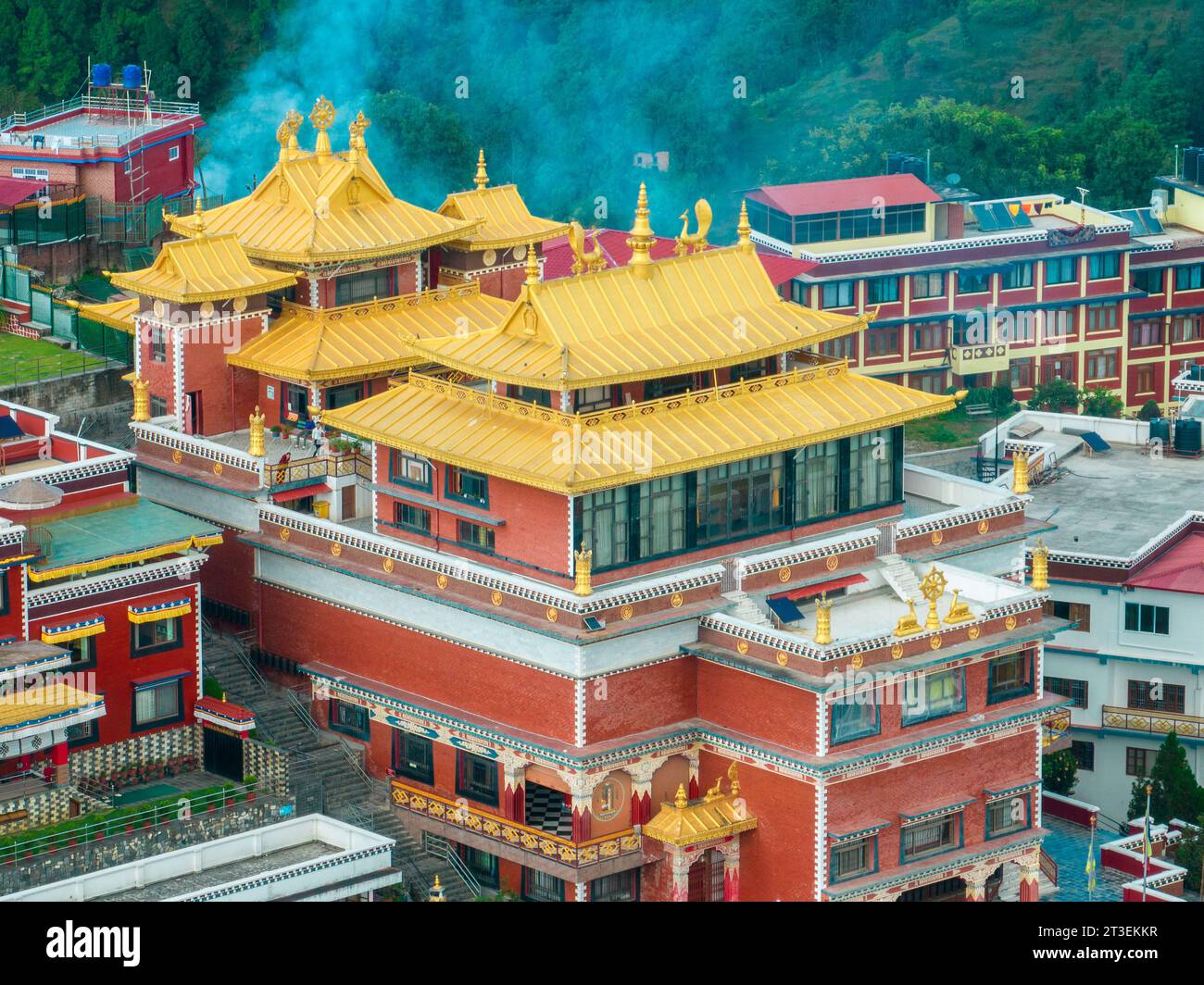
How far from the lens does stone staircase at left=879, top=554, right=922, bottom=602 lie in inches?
3463

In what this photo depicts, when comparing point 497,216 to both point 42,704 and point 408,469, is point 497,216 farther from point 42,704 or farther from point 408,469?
point 42,704

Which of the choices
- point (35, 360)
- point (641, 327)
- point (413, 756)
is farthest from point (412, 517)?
point (35, 360)

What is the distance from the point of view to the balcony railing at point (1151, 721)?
102m

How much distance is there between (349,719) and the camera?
89.6m

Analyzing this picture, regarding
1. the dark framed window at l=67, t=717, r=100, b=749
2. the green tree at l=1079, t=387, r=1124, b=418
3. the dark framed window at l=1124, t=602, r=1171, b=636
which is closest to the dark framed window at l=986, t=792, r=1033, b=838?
the dark framed window at l=1124, t=602, r=1171, b=636

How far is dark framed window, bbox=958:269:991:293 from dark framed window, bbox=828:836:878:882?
2187 inches

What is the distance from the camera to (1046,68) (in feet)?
566

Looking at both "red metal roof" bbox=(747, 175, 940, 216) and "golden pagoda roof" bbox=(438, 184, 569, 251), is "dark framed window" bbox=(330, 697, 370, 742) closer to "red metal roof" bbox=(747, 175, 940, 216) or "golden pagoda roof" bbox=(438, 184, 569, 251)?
"golden pagoda roof" bbox=(438, 184, 569, 251)

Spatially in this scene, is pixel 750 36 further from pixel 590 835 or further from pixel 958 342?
pixel 590 835

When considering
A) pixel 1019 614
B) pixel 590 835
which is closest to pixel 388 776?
pixel 590 835

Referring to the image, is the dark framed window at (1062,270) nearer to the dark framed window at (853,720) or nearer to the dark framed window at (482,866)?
the dark framed window at (853,720)

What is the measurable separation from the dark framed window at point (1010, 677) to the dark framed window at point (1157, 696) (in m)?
16.5

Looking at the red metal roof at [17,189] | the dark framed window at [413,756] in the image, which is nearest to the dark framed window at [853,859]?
the dark framed window at [413,756]

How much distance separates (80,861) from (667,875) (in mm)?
15942
